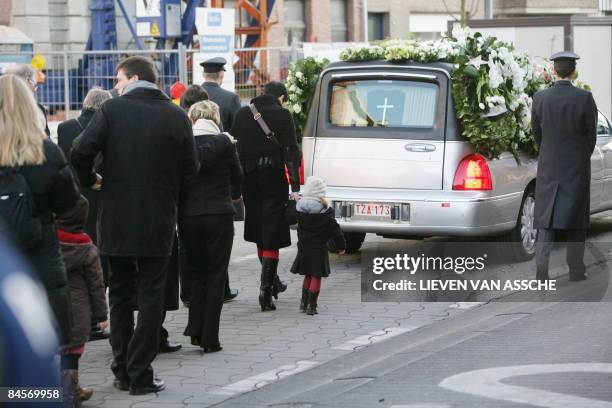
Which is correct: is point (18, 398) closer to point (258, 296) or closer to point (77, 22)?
point (258, 296)

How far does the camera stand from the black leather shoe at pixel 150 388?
7.50 m

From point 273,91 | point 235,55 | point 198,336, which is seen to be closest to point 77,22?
point 235,55

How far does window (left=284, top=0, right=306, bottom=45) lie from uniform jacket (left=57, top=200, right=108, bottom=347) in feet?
103

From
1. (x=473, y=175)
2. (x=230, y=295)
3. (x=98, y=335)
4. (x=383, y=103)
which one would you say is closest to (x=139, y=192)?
(x=98, y=335)

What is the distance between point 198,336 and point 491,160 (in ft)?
13.1

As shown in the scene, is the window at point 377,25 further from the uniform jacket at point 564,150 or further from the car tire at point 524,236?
the uniform jacket at point 564,150

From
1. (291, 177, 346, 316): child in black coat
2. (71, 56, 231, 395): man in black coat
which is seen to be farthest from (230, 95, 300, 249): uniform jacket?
(71, 56, 231, 395): man in black coat

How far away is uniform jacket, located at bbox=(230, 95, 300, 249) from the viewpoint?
10344mm

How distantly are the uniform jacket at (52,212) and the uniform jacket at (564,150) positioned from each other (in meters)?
5.35

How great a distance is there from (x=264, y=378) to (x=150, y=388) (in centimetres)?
73

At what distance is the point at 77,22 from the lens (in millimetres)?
31812

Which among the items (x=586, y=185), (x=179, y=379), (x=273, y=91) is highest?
(x=273, y=91)

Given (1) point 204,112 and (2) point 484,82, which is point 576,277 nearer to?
(2) point 484,82

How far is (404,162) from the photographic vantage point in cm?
1166
